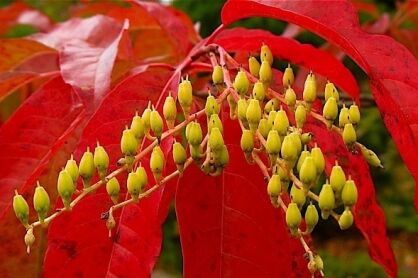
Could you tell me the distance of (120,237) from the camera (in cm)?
82

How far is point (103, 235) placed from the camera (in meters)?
0.83

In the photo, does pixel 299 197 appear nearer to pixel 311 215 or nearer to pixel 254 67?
pixel 311 215

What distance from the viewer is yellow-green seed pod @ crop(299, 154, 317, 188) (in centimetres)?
66

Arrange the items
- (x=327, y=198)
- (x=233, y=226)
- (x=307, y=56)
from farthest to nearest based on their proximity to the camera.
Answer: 1. (x=307, y=56)
2. (x=233, y=226)
3. (x=327, y=198)

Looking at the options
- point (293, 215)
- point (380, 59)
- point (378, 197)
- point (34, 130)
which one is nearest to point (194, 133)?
point (293, 215)

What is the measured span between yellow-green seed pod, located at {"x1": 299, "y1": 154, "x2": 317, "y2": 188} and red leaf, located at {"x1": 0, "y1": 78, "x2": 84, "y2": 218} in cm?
44

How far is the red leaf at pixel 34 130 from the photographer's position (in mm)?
1028

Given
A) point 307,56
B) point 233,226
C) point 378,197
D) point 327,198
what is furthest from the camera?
point 378,197

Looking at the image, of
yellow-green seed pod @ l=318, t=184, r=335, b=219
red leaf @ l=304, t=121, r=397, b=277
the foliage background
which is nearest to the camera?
yellow-green seed pod @ l=318, t=184, r=335, b=219

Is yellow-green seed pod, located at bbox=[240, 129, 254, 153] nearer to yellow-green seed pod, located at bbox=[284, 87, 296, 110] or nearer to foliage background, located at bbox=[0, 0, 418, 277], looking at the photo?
yellow-green seed pod, located at bbox=[284, 87, 296, 110]

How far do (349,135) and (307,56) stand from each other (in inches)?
11.0

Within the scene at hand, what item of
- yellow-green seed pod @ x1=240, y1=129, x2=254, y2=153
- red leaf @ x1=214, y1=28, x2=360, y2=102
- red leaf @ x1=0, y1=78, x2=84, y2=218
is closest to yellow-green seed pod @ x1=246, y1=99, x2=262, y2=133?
yellow-green seed pod @ x1=240, y1=129, x2=254, y2=153

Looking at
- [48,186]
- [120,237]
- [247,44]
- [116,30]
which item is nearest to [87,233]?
[120,237]

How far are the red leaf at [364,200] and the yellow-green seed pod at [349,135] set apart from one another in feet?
0.50
